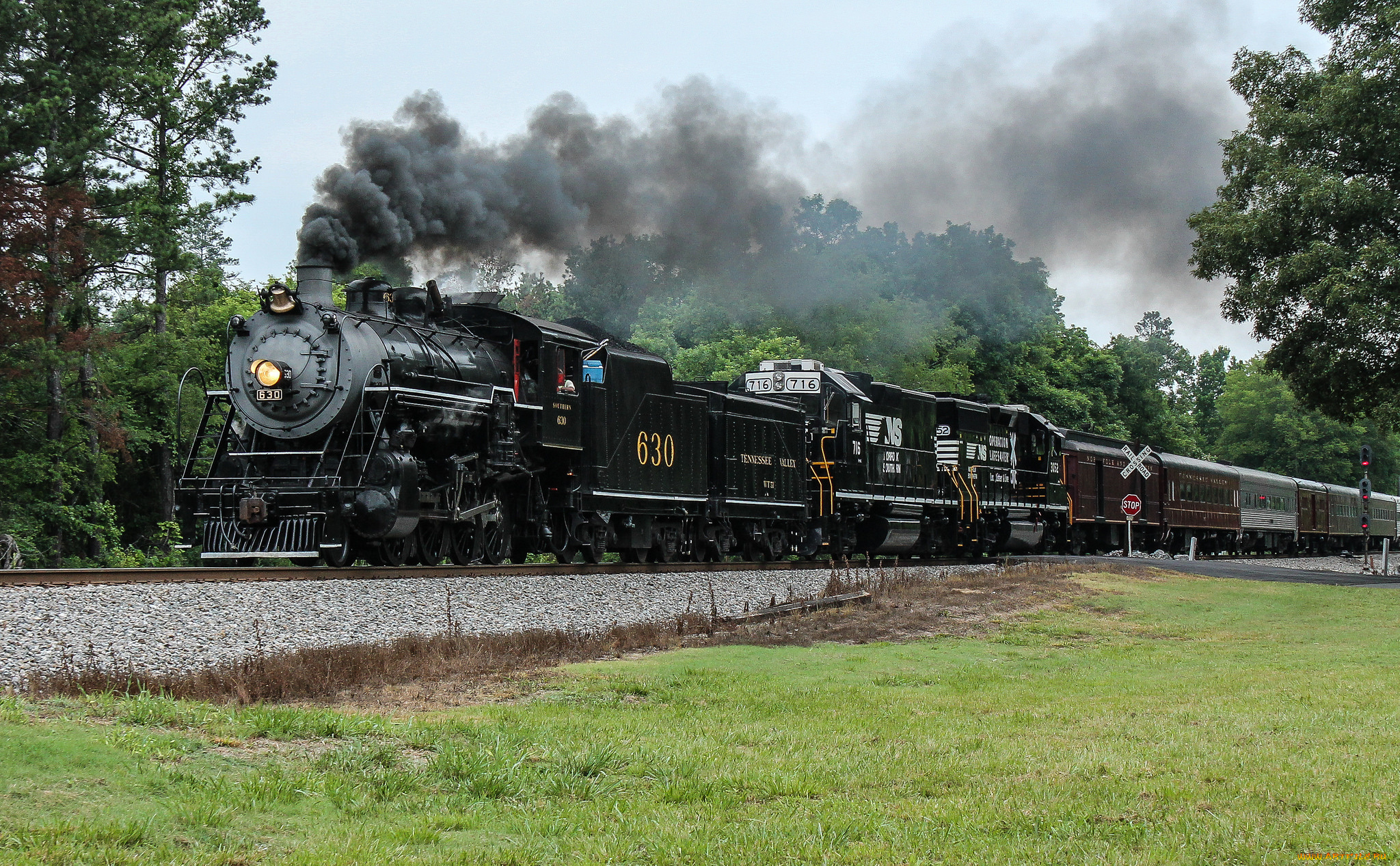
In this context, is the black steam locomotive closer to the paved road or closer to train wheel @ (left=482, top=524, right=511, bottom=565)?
train wheel @ (left=482, top=524, right=511, bottom=565)

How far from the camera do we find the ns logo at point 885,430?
2988 cm

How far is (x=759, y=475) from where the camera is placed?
2619cm

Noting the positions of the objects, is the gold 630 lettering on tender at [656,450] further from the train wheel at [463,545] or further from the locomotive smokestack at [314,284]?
the locomotive smokestack at [314,284]

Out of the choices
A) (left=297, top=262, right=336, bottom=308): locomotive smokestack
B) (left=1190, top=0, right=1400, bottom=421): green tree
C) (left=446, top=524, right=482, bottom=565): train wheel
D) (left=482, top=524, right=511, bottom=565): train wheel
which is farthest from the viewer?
(left=1190, top=0, right=1400, bottom=421): green tree

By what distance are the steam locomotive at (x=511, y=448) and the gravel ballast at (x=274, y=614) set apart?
2.17 m

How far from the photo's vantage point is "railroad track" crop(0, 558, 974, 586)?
526 inches

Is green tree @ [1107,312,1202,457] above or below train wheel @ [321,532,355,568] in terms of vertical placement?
above

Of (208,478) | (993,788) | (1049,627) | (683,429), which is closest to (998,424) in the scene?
(683,429)

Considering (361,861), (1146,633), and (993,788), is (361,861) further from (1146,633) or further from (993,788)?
(1146,633)

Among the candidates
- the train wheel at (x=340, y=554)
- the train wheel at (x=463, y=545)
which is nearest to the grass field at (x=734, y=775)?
the train wheel at (x=340, y=554)

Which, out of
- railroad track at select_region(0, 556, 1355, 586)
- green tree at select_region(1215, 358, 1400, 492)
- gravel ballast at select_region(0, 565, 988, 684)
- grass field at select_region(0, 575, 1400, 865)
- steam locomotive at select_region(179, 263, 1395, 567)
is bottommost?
grass field at select_region(0, 575, 1400, 865)

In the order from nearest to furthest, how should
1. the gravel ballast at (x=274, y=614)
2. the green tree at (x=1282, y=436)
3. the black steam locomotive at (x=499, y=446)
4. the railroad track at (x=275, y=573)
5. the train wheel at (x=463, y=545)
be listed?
the gravel ballast at (x=274, y=614), the railroad track at (x=275, y=573), the black steam locomotive at (x=499, y=446), the train wheel at (x=463, y=545), the green tree at (x=1282, y=436)

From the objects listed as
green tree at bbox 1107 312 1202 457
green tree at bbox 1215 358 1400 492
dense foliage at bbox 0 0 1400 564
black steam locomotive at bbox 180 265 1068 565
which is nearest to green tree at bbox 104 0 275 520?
dense foliage at bbox 0 0 1400 564

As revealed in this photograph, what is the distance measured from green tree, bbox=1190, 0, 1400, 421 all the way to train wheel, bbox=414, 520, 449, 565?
18.7m
